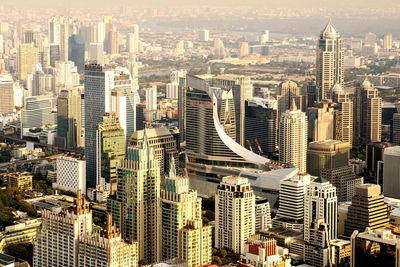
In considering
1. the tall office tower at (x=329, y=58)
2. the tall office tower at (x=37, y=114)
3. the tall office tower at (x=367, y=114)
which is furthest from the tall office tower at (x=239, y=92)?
the tall office tower at (x=37, y=114)

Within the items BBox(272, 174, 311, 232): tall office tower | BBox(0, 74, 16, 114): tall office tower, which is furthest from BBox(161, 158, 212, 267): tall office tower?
BBox(0, 74, 16, 114): tall office tower

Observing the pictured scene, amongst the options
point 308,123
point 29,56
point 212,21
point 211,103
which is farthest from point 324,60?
point 29,56

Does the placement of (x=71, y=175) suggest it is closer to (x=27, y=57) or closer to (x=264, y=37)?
(x=264, y=37)

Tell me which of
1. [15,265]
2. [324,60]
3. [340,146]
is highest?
[324,60]

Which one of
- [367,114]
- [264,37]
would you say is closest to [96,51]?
[264,37]

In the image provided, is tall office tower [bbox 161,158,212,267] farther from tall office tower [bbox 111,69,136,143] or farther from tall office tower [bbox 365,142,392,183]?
tall office tower [bbox 111,69,136,143]

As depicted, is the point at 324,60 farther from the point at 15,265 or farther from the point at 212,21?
the point at 15,265
